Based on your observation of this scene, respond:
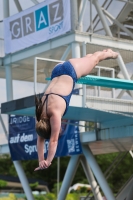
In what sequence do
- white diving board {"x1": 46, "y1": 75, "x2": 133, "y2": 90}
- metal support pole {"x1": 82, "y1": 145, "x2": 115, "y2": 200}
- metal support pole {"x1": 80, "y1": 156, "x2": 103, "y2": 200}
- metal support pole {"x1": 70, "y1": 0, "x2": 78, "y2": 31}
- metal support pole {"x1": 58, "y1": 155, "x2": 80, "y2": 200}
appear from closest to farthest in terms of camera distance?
1. white diving board {"x1": 46, "y1": 75, "x2": 133, "y2": 90}
2. metal support pole {"x1": 70, "y1": 0, "x2": 78, "y2": 31}
3. metal support pole {"x1": 82, "y1": 145, "x2": 115, "y2": 200}
4. metal support pole {"x1": 58, "y1": 155, "x2": 80, "y2": 200}
5. metal support pole {"x1": 80, "y1": 156, "x2": 103, "y2": 200}

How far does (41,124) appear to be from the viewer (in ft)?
28.7

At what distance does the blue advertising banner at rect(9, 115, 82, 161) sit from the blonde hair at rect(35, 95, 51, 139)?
53.1 feet

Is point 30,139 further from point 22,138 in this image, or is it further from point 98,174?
point 98,174

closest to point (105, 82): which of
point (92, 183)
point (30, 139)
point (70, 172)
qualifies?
point (70, 172)

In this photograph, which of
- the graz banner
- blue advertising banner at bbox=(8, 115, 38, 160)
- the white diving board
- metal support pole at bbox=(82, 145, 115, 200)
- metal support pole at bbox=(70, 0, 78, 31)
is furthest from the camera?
blue advertising banner at bbox=(8, 115, 38, 160)

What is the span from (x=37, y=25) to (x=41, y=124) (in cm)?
1789

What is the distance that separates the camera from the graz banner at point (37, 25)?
24984 mm

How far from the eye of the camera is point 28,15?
26766mm

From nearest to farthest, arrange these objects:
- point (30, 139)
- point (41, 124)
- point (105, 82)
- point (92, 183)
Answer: point (41, 124)
point (105, 82)
point (30, 139)
point (92, 183)

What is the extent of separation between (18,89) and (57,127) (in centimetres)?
2463

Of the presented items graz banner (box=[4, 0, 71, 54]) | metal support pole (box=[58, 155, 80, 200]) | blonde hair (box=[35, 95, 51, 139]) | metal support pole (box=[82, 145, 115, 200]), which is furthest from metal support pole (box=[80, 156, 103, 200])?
blonde hair (box=[35, 95, 51, 139])

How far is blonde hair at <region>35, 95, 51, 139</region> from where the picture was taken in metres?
8.74

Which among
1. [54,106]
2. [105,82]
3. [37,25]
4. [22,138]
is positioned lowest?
[22,138]

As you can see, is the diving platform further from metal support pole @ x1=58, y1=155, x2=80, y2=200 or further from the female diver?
the female diver
